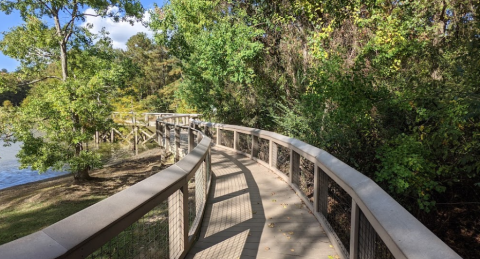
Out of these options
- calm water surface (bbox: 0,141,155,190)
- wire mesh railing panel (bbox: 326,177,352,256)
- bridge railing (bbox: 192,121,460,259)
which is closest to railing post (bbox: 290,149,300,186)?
bridge railing (bbox: 192,121,460,259)

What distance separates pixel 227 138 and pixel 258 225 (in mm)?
8224

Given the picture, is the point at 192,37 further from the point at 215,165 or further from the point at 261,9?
the point at 215,165

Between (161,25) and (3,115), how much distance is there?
28.0 feet

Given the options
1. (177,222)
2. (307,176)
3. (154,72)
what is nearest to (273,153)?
(307,176)

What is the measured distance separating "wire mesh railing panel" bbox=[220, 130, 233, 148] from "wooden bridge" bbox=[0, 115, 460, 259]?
4.88 meters

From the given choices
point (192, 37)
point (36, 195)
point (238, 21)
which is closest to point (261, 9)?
point (238, 21)

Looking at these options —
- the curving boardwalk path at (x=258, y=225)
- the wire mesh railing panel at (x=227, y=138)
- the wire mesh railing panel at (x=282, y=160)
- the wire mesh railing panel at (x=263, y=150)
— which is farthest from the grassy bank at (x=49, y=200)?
the wire mesh railing panel at (x=282, y=160)

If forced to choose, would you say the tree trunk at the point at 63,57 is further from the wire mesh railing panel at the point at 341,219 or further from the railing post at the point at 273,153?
the wire mesh railing panel at the point at 341,219

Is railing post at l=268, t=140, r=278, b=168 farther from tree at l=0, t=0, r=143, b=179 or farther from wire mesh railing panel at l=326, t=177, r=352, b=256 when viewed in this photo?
tree at l=0, t=0, r=143, b=179

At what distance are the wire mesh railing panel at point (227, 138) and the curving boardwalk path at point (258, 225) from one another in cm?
561

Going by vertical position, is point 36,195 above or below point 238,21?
below

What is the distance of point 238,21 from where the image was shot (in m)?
12.2

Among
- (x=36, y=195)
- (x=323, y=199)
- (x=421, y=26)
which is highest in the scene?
(x=421, y=26)

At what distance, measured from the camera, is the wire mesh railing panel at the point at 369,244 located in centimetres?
232
